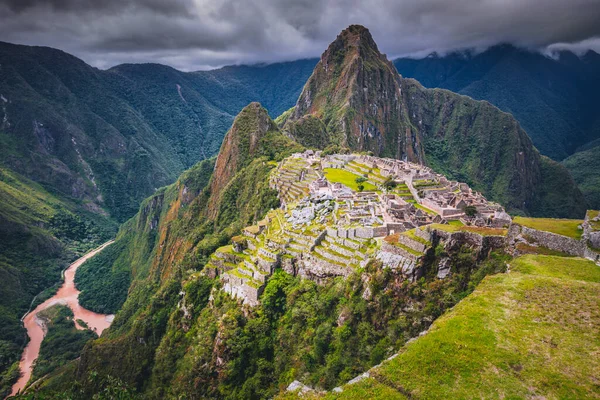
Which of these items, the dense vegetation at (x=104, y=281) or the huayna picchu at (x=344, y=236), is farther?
the dense vegetation at (x=104, y=281)

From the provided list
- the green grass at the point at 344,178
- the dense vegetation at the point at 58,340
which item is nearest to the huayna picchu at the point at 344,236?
the green grass at the point at 344,178

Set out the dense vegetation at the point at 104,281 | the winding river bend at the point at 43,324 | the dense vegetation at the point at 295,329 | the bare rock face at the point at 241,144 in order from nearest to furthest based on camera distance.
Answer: the dense vegetation at the point at 295,329 → the winding river bend at the point at 43,324 → the bare rock face at the point at 241,144 → the dense vegetation at the point at 104,281

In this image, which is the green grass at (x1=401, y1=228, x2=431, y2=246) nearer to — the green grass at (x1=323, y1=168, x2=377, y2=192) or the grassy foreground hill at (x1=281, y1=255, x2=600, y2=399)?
the grassy foreground hill at (x1=281, y1=255, x2=600, y2=399)

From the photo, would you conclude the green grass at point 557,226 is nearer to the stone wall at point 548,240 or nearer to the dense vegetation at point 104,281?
the stone wall at point 548,240

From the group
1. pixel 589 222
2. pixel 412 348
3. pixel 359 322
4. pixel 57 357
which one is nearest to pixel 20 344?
pixel 57 357

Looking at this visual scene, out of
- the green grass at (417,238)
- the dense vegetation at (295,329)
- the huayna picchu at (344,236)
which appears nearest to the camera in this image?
the dense vegetation at (295,329)

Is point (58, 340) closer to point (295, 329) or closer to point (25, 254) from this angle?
point (25, 254)

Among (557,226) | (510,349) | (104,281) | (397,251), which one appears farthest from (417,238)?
(104,281)
